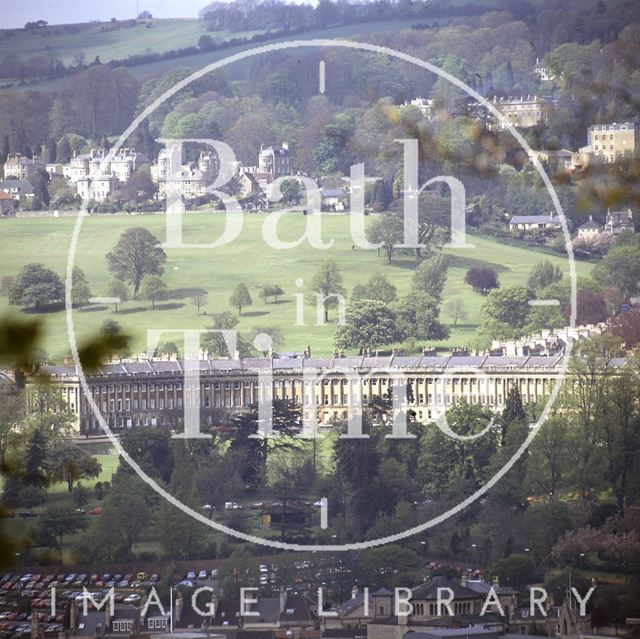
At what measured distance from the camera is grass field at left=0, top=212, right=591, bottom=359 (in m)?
65.6

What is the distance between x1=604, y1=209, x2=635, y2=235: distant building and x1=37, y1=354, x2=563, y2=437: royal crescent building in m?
11.6

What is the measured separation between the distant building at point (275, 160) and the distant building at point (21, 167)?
7.46 meters

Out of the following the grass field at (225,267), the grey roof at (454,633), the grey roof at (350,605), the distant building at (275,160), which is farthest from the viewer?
the distant building at (275,160)

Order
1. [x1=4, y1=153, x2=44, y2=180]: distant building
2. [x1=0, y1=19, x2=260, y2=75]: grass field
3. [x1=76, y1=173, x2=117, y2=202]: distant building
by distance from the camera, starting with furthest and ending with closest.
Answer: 1. [x1=0, y1=19, x2=260, y2=75]: grass field
2. [x1=4, y1=153, x2=44, y2=180]: distant building
3. [x1=76, y1=173, x2=117, y2=202]: distant building

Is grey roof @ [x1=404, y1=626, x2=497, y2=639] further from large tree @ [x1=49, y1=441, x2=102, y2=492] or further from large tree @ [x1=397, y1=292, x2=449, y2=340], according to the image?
large tree @ [x1=397, y1=292, x2=449, y2=340]

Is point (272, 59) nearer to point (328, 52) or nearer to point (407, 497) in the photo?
point (328, 52)

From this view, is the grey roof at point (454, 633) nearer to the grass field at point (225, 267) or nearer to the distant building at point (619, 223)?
the grass field at point (225, 267)

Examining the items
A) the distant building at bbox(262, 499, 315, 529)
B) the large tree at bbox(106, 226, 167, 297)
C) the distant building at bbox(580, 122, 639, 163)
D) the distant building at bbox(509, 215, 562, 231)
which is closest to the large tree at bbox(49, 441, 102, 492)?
the distant building at bbox(262, 499, 315, 529)

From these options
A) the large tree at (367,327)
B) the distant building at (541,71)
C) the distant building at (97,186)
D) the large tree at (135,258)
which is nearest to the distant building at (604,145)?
the large tree at (367,327)

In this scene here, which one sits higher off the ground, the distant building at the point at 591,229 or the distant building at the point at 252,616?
Result: the distant building at the point at 591,229

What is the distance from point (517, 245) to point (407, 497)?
26.9m

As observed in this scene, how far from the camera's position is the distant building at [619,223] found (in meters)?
71.4

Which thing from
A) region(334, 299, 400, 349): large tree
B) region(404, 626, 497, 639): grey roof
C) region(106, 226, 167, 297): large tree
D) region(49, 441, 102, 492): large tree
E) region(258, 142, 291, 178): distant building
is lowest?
region(404, 626, 497, 639): grey roof

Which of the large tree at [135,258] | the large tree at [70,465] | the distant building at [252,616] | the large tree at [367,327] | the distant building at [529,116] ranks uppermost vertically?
the large tree at [135,258]
